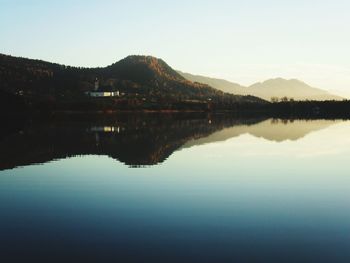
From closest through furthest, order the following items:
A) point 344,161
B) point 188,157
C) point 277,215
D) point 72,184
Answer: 1. point 277,215
2. point 72,184
3. point 344,161
4. point 188,157

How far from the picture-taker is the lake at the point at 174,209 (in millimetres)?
21391

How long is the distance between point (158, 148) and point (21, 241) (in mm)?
50910

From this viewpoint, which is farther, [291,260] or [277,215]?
[277,215]

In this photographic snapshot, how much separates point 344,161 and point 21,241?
45.8 meters

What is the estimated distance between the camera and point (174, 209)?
30.2 meters

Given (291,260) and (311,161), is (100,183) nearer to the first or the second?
(291,260)

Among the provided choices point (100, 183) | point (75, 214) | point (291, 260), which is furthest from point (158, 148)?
point (291, 260)

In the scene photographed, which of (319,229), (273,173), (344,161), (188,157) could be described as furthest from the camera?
(188,157)

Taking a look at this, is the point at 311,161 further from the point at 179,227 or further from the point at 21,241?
the point at 21,241

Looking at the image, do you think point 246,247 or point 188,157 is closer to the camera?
point 246,247

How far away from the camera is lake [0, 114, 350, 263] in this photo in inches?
842

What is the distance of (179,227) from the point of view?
2555 centimetres

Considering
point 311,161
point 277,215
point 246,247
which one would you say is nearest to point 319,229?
point 277,215

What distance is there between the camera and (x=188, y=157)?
62188 millimetres
